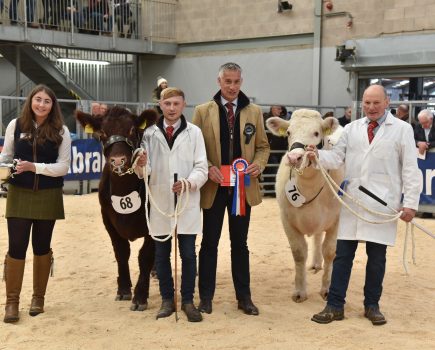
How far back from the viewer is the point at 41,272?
5164mm

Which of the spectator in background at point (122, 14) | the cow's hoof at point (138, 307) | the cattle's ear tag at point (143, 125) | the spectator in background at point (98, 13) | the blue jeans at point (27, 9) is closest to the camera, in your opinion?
the cattle's ear tag at point (143, 125)

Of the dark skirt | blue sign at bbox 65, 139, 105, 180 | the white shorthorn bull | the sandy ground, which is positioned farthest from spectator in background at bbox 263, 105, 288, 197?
the dark skirt

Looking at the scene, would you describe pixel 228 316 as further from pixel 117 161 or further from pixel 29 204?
pixel 29 204

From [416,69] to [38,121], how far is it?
1231cm

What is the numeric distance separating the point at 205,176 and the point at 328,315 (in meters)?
1.50

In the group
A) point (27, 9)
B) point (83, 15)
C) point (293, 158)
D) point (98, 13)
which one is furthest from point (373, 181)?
point (98, 13)

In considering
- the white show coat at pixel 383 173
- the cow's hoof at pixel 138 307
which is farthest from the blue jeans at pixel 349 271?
the cow's hoof at pixel 138 307

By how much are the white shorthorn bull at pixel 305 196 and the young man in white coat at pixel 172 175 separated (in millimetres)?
784

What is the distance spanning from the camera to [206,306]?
514 cm

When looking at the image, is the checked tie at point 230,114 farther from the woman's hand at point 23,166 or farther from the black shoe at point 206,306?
the woman's hand at point 23,166

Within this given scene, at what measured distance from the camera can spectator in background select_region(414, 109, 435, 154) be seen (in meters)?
10.7

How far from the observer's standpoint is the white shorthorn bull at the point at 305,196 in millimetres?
5094

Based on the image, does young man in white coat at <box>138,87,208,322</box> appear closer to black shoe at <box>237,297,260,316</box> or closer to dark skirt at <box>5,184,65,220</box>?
black shoe at <box>237,297,260,316</box>

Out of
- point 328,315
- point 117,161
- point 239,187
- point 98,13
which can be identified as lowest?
point 328,315
